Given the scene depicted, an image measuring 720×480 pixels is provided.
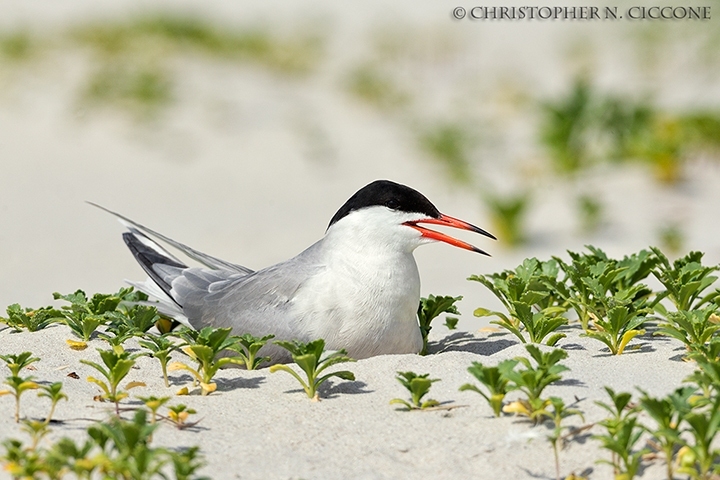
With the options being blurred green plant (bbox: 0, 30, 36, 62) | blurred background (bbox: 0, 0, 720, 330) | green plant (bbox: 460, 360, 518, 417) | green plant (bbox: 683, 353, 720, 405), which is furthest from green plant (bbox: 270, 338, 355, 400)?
blurred green plant (bbox: 0, 30, 36, 62)

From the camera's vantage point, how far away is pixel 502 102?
37.9 feet

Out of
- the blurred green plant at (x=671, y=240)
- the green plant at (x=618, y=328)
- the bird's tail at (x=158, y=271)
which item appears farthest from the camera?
the blurred green plant at (x=671, y=240)

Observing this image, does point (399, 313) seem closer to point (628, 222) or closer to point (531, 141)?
point (628, 222)

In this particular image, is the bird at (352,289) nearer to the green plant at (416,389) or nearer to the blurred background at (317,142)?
the green plant at (416,389)

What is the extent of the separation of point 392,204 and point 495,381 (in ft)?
3.73

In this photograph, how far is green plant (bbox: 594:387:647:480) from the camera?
2.21m

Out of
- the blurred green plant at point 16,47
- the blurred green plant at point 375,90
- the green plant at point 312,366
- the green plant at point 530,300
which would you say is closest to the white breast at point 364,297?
the green plant at point 530,300

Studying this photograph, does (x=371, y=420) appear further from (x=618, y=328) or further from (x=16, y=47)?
(x=16, y=47)

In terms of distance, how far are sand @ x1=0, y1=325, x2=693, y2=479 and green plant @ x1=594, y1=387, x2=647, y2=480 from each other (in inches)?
2.0

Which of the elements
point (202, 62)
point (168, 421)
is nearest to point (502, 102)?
point (202, 62)

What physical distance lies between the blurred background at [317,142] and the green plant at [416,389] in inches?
87.1

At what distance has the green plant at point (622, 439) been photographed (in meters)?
2.21

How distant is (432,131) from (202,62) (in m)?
2.81

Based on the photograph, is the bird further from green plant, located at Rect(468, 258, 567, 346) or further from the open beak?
green plant, located at Rect(468, 258, 567, 346)
